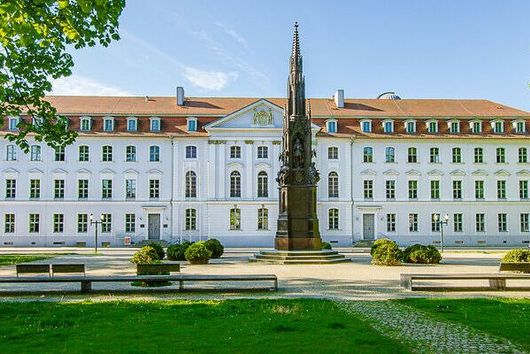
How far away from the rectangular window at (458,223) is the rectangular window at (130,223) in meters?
25.2

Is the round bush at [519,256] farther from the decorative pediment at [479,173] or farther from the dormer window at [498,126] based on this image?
the dormer window at [498,126]

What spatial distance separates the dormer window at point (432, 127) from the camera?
152 ft

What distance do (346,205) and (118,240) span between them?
17871 mm

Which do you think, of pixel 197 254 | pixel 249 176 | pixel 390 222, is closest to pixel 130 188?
pixel 249 176

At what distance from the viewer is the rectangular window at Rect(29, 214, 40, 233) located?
4412cm

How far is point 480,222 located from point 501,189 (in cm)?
327

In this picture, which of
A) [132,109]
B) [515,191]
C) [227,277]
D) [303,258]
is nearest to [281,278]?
[227,277]

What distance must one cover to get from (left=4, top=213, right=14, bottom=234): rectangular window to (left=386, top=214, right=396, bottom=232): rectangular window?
29.0 metres

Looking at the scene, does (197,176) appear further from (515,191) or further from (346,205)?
(515,191)

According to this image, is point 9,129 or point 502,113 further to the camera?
point 502,113

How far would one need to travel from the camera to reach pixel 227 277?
46.1 feet

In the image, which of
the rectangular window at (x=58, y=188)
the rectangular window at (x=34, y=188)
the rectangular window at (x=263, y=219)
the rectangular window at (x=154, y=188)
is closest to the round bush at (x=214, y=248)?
the rectangular window at (x=263, y=219)

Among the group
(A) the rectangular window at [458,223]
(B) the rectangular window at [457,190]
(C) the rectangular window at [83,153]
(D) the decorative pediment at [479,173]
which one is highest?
(C) the rectangular window at [83,153]

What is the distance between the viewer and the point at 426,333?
338 inches
